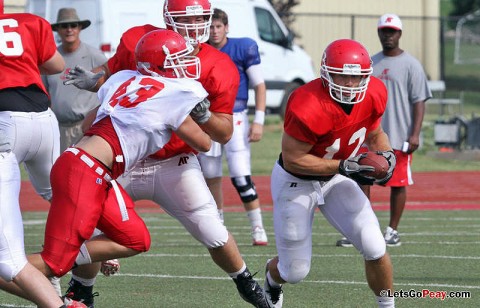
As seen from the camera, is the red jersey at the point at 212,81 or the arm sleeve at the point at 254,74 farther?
the arm sleeve at the point at 254,74

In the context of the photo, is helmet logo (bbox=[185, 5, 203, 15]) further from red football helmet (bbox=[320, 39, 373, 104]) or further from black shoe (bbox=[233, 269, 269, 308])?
black shoe (bbox=[233, 269, 269, 308])

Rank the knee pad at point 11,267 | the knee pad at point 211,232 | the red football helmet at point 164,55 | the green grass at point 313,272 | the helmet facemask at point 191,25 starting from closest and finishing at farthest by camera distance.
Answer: the knee pad at point 11,267, the red football helmet at point 164,55, the knee pad at point 211,232, the helmet facemask at point 191,25, the green grass at point 313,272

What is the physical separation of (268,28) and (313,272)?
12.8 metres

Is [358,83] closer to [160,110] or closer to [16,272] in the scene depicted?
[160,110]

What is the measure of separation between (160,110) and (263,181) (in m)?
9.50

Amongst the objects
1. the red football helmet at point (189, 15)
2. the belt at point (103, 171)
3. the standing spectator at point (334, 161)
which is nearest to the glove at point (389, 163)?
the standing spectator at point (334, 161)

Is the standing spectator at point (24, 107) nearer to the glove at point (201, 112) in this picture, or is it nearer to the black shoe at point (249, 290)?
the glove at point (201, 112)

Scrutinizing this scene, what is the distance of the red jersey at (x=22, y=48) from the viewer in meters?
5.91

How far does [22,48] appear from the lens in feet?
19.6

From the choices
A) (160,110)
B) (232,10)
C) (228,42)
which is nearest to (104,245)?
(160,110)

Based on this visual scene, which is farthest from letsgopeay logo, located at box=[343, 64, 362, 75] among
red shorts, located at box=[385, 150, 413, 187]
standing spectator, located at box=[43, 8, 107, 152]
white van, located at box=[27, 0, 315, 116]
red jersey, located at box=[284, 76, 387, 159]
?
white van, located at box=[27, 0, 315, 116]

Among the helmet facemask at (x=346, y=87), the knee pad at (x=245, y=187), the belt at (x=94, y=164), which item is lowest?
the knee pad at (x=245, y=187)

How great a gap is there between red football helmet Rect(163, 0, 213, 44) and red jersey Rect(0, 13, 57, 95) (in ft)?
2.31

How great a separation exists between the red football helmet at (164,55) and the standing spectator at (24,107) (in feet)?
2.54
